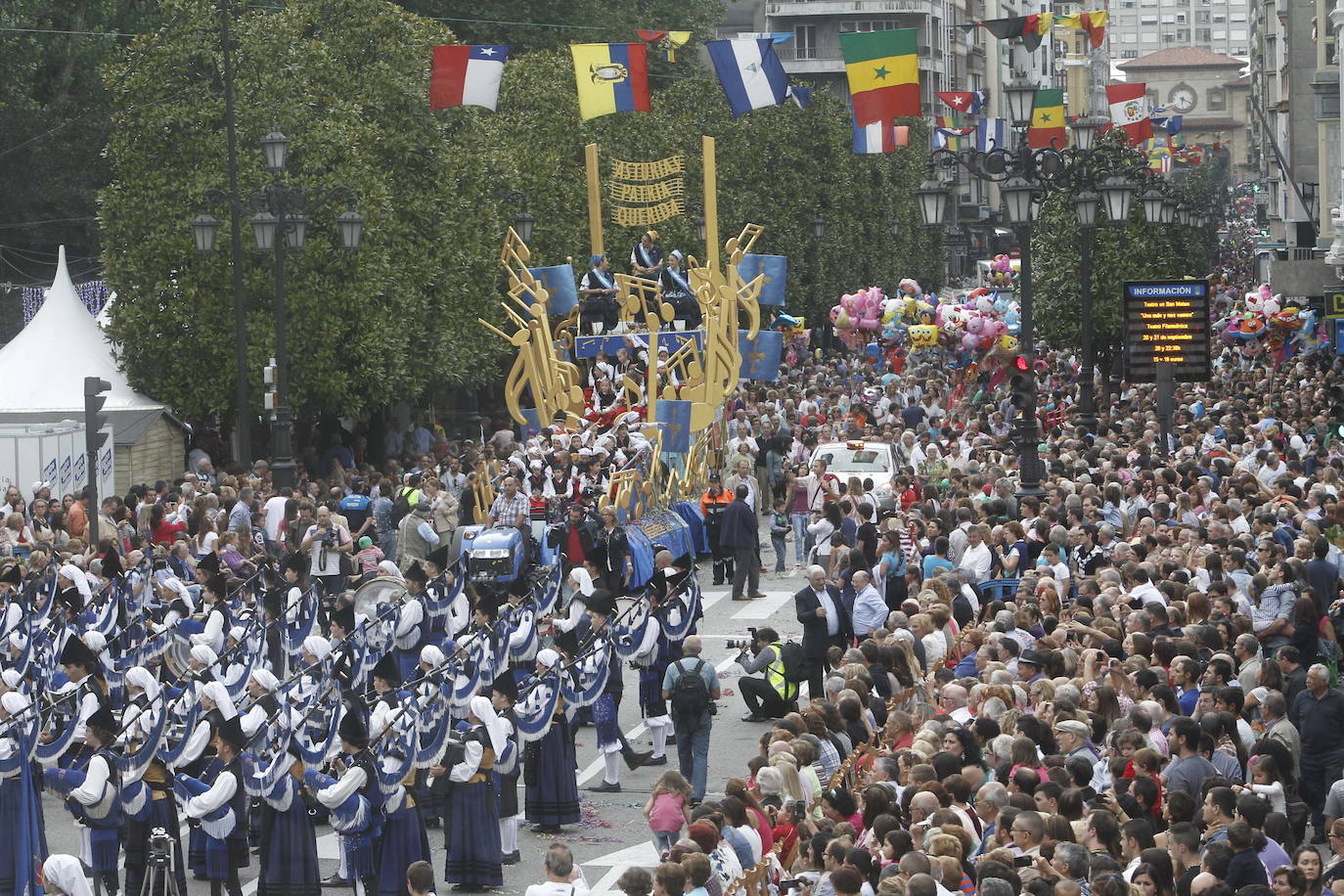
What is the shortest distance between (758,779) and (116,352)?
77.1 feet

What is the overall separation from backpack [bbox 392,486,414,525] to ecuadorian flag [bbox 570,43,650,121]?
11.5 m

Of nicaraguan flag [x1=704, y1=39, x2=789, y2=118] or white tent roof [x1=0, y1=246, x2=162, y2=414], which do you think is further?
nicaraguan flag [x1=704, y1=39, x2=789, y2=118]

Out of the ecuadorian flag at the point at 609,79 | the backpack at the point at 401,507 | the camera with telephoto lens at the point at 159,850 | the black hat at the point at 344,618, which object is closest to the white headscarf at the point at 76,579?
the black hat at the point at 344,618

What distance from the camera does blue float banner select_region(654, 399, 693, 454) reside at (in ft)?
88.2

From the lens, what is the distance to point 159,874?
13477mm

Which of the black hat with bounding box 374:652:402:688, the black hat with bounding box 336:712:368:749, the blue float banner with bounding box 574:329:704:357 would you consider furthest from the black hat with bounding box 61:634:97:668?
the blue float banner with bounding box 574:329:704:357

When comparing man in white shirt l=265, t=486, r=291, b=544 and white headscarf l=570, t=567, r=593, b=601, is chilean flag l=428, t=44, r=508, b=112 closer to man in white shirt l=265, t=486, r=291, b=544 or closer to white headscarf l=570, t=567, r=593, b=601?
man in white shirt l=265, t=486, r=291, b=544

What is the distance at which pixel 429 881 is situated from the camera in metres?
10.8

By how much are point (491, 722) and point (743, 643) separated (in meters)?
4.69

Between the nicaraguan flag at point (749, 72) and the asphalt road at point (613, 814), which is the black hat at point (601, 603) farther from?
the nicaraguan flag at point (749, 72)

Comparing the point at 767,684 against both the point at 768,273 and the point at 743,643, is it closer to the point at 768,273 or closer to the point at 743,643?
the point at 743,643

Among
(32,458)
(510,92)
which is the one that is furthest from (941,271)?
(32,458)

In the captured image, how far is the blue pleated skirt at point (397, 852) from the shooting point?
13.5m

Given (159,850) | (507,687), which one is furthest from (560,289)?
(159,850)
